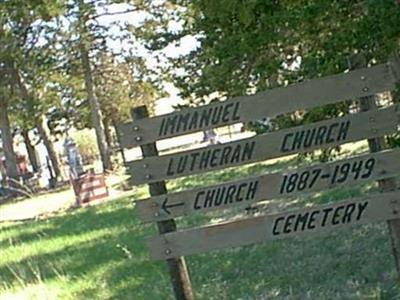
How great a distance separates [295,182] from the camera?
428 centimetres

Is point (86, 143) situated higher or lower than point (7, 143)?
lower

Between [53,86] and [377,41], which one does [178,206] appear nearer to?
[377,41]

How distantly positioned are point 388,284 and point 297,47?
7.09 ft

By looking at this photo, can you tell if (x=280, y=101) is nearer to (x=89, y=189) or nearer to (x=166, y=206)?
(x=166, y=206)

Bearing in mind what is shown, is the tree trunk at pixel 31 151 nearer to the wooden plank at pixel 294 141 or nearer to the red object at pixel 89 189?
the red object at pixel 89 189

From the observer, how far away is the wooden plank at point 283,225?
168 inches

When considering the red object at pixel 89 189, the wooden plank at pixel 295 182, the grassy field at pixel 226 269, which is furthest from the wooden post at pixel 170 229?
the red object at pixel 89 189

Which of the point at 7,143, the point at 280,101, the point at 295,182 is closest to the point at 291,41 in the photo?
the point at 280,101

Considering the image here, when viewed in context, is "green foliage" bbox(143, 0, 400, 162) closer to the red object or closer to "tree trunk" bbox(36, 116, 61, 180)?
the red object

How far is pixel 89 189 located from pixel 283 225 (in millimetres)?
15308

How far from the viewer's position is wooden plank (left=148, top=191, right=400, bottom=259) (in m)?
4.27

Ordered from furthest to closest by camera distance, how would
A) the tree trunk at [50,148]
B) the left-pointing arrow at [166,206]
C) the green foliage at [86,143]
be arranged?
the green foliage at [86,143], the tree trunk at [50,148], the left-pointing arrow at [166,206]

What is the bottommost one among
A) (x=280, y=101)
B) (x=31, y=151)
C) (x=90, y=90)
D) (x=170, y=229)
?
(x=170, y=229)

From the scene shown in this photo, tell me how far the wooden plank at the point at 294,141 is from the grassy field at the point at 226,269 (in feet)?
4.93
